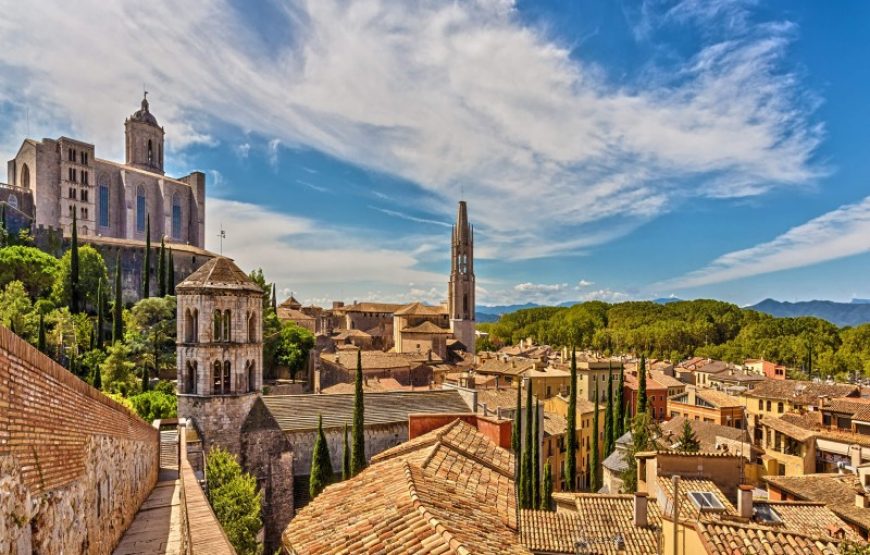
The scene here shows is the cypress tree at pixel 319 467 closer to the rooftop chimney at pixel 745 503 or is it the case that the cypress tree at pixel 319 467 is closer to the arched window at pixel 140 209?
the rooftop chimney at pixel 745 503

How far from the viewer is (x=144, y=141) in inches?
2918

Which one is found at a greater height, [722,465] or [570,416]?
[722,465]

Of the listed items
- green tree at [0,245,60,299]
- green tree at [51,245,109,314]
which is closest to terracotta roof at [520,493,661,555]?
green tree at [51,245,109,314]

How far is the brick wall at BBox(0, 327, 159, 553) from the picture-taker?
13.4 feet

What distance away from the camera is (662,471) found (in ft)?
52.8

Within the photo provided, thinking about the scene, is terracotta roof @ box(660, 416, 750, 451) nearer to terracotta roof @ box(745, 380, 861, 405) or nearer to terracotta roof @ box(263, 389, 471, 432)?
terracotta roof @ box(745, 380, 861, 405)

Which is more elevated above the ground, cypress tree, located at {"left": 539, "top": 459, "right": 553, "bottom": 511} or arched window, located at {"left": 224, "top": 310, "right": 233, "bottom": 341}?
arched window, located at {"left": 224, "top": 310, "right": 233, "bottom": 341}

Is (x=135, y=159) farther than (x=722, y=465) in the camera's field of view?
Yes

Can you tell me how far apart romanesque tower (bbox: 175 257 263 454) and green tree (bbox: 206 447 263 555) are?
3475 millimetres

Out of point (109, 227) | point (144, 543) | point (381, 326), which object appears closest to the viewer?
point (144, 543)

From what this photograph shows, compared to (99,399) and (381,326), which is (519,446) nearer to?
(99,399)

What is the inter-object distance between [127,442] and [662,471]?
582 inches

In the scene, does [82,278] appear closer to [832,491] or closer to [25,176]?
[25,176]

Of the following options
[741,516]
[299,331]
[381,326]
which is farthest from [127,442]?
[381,326]
